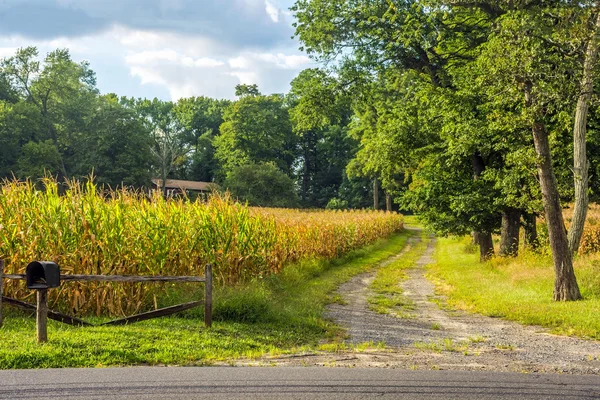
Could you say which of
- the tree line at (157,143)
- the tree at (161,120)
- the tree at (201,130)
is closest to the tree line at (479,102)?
the tree line at (157,143)

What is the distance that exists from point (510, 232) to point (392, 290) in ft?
25.0

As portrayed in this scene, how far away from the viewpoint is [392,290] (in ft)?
58.9

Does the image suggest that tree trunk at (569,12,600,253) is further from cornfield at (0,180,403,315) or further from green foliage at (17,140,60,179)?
green foliage at (17,140,60,179)

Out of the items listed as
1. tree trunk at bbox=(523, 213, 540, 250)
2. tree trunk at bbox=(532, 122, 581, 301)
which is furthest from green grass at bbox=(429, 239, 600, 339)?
tree trunk at bbox=(523, 213, 540, 250)

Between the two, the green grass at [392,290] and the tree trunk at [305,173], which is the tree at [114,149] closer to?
the tree trunk at [305,173]

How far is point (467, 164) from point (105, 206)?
56.1 ft

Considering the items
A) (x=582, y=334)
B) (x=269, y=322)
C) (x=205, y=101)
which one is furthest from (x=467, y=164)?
(x=205, y=101)

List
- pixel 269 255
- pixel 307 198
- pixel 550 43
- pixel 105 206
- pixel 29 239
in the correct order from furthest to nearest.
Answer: pixel 307 198
pixel 269 255
pixel 550 43
pixel 105 206
pixel 29 239

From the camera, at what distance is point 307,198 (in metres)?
89.5

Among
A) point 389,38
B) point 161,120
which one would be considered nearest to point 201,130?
point 161,120

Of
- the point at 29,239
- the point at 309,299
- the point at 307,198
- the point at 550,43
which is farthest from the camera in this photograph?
the point at 307,198

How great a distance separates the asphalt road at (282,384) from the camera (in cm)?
616

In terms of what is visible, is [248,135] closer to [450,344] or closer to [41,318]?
[450,344]

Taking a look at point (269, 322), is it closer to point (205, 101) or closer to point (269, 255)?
point (269, 255)
